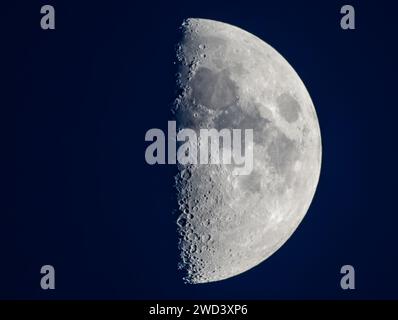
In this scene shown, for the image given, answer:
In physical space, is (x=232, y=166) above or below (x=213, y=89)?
below

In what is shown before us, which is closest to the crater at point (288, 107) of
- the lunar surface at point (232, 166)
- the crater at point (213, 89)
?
the lunar surface at point (232, 166)

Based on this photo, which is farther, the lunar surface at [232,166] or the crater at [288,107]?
the crater at [288,107]

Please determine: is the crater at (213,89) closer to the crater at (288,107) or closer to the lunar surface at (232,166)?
the lunar surface at (232,166)

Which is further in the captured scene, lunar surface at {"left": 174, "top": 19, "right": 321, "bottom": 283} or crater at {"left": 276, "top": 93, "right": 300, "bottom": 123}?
crater at {"left": 276, "top": 93, "right": 300, "bottom": 123}

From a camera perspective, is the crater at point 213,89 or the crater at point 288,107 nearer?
the crater at point 213,89

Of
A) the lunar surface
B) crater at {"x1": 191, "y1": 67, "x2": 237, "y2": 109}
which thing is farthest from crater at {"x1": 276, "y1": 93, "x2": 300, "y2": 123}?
crater at {"x1": 191, "y1": 67, "x2": 237, "y2": 109}

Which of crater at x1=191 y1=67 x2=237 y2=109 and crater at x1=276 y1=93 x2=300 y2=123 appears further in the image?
crater at x1=276 y1=93 x2=300 y2=123

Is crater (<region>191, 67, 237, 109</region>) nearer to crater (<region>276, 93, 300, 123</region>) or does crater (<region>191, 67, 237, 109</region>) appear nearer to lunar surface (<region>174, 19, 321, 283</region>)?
lunar surface (<region>174, 19, 321, 283</region>)

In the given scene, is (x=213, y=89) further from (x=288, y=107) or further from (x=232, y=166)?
(x=288, y=107)

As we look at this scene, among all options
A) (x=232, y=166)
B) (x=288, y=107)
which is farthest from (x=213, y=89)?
(x=288, y=107)
